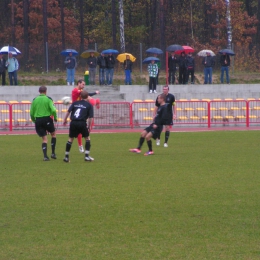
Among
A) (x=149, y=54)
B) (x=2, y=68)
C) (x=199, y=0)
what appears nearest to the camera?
(x=2, y=68)

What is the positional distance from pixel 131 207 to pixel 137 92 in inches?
882

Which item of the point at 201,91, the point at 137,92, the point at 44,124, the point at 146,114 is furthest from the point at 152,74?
the point at 44,124

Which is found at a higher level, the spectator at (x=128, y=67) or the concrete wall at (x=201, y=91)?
the spectator at (x=128, y=67)

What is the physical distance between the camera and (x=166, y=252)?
20.4 ft

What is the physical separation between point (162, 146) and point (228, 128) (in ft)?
29.3

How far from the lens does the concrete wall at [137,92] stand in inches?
1140

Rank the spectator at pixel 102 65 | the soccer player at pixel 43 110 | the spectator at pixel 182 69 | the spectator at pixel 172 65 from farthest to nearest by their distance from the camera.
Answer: the spectator at pixel 102 65
the spectator at pixel 182 69
the spectator at pixel 172 65
the soccer player at pixel 43 110

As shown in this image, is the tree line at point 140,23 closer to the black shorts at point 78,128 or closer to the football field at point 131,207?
the black shorts at point 78,128

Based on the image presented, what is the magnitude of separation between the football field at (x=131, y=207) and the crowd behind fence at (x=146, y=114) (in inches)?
408

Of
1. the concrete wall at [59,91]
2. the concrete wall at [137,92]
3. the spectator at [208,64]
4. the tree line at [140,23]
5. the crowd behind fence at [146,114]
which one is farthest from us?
the tree line at [140,23]

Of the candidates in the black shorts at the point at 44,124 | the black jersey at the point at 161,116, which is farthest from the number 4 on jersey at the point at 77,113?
the black jersey at the point at 161,116

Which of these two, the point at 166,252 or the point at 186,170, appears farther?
the point at 186,170

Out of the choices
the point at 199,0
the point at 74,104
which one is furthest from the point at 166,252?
the point at 199,0

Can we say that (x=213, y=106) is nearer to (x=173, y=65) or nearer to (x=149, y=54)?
(x=173, y=65)
